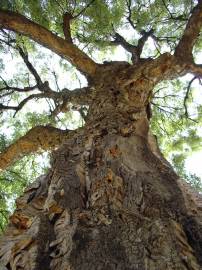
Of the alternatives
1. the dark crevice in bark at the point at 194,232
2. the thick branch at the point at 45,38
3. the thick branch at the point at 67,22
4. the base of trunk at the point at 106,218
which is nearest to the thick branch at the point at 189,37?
the thick branch at the point at 45,38

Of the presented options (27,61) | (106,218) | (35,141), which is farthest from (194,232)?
(27,61)

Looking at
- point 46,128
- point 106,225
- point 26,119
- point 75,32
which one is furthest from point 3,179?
point 106,225

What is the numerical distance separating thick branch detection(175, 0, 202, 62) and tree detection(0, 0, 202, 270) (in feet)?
0.04

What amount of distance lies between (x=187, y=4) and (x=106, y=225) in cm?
616

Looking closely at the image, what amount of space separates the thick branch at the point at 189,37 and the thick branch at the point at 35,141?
180 cm

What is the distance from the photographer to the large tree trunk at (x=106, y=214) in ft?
4.90

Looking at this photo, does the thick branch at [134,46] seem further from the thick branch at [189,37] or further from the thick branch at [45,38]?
Answer: the thick branch at [45,38]

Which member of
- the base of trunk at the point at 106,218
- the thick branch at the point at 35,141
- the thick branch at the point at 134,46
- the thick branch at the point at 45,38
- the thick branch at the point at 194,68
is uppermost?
the thick branch at the point at 134,46

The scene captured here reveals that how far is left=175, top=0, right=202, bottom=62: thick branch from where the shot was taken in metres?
4.64

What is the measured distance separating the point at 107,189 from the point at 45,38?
9.52 feet

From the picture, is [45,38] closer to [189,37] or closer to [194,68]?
[189,37]

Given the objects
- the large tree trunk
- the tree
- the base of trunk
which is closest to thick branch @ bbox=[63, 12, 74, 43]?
the tree

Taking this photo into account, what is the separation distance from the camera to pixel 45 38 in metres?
4.43

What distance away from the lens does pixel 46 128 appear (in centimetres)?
436
